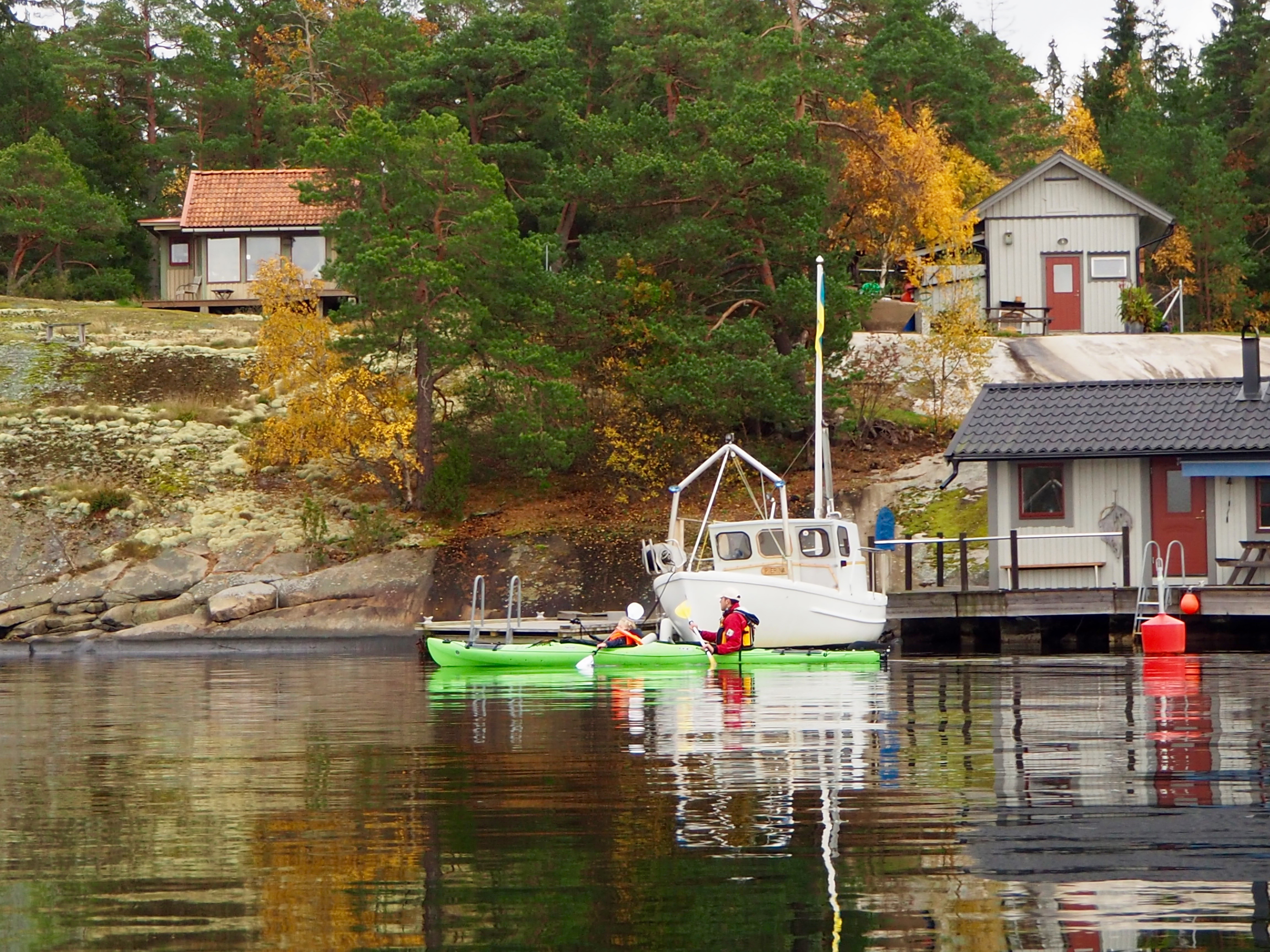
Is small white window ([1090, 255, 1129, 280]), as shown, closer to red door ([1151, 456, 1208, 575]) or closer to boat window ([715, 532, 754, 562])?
red door ([1151, 456, 1208, 575])

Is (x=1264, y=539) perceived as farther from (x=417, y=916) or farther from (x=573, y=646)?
(x=417, y=916)

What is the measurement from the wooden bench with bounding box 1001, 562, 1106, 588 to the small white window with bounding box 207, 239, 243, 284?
37.5 metres

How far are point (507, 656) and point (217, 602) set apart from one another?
13.4 m

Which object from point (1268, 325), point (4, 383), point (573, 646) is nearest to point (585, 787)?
point (573, 646)

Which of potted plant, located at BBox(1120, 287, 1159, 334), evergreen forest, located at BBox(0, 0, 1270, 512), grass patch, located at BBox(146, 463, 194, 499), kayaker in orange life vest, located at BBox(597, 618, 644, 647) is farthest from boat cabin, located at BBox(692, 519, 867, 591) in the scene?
potted plant, located at BBox(1120, 287, 1159, 334)

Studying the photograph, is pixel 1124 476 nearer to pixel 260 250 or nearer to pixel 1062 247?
pixel 1062 247

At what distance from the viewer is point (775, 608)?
3152 centimetres

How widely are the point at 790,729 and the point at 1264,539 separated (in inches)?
750

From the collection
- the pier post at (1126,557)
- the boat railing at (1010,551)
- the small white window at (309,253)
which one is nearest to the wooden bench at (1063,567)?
the boat railing at (1010,551)

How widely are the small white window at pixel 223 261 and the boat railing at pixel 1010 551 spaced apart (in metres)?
33.7

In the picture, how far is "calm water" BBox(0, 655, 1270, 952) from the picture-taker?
320 inches

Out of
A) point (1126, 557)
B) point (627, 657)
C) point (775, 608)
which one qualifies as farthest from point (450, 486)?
point (1126, 557)

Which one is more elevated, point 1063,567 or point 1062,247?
point 1062,247

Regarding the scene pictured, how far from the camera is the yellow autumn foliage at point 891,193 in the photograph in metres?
52.3
